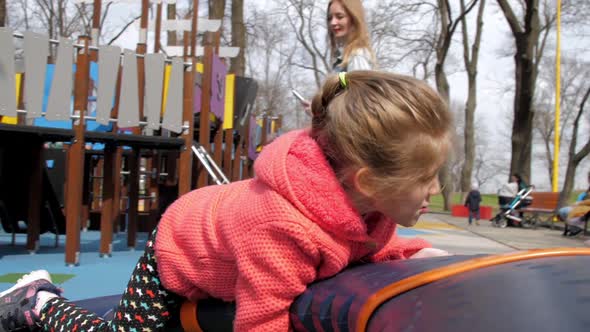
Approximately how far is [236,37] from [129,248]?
26.9ft

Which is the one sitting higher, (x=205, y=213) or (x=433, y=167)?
(x=433, y=167)

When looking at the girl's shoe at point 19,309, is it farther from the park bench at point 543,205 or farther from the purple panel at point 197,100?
the park bench at point 543,205

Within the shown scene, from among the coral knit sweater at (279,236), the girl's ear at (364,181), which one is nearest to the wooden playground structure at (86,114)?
the coral knit sweater at (279,236)

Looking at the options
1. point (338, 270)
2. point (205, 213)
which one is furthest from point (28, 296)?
point (338, 270)

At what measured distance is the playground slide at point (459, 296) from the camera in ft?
2.46

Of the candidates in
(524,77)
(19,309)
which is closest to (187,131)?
(19,309)

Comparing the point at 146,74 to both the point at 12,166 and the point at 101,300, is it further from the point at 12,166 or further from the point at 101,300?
the point at 101,300

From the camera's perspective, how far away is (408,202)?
134 centimetres

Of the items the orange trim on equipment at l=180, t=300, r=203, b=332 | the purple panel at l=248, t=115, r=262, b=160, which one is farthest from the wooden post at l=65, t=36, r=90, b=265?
the purple panel at l=248, t=115, r=262, b=160

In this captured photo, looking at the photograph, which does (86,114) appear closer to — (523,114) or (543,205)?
(523,114)

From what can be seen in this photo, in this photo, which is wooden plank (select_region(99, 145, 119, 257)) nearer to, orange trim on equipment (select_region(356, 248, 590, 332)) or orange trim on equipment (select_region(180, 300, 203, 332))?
orange trim on equipment (select_region(180, 300, 203, 332))

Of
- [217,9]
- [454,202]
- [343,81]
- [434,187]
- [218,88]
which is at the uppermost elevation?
[217,9]

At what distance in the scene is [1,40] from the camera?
3918 millimetres

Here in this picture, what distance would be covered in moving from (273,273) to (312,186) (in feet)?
0.67
